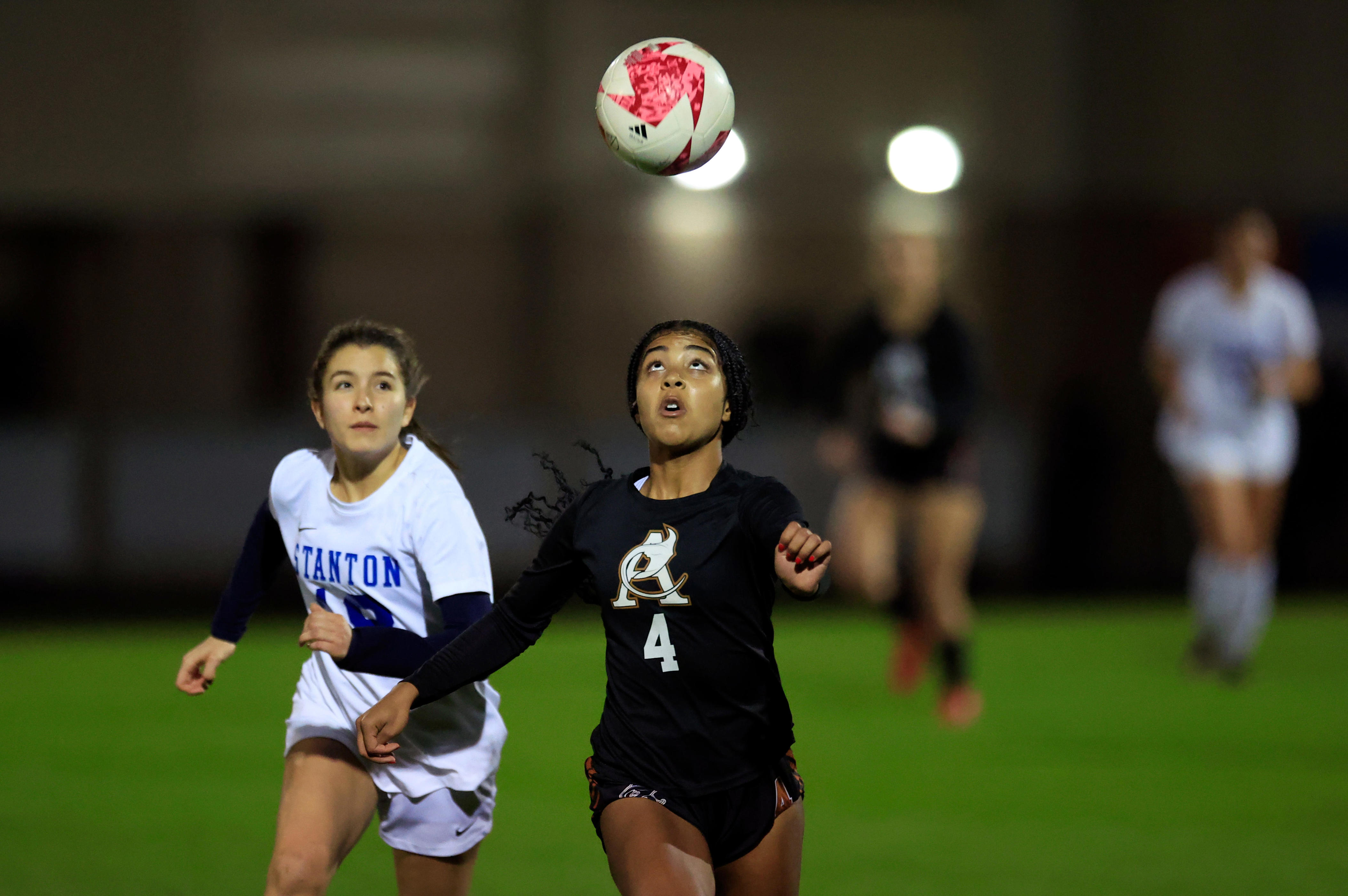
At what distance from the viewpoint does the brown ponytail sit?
376 centimetres

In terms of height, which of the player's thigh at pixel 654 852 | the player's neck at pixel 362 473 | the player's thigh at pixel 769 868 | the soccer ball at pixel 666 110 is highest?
the soccer ball at pixel 666 110

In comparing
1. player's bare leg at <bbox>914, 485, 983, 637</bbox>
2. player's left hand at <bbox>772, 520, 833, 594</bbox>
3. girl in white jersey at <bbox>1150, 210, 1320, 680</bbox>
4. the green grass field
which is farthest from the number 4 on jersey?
girl in white jersey at <bbox>1150, 210, 1320, 680</bbox>

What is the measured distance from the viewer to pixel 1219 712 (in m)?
8.54

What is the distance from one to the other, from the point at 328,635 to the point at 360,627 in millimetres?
282

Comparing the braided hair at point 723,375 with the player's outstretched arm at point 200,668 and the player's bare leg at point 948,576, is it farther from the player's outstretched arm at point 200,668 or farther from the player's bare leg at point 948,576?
the player's bare leg at point 948,576

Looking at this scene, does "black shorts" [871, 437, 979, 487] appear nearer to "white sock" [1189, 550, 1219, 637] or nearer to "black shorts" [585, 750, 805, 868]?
"white sock" [1189, 550, 1219, 637]

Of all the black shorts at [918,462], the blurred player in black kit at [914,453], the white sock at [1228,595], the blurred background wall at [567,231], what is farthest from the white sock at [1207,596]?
the blurred background wall at [567,231]

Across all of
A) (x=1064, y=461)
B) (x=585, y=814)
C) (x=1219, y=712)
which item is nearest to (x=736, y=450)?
(x=1064, y=461)

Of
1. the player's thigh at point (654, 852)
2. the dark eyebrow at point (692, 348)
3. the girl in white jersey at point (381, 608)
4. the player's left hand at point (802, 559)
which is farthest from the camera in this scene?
the girl in white jersey at point (381, 608)

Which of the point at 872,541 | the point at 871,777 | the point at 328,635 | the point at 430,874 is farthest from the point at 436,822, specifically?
the point at 872,541

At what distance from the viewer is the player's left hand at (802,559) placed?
2.94 m

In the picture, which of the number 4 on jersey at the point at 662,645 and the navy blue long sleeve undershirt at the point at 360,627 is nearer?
the number 4 on jersey at the point at 662,645

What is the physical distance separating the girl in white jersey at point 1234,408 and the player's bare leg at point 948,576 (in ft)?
5.44

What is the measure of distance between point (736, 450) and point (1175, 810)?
7.15 m
